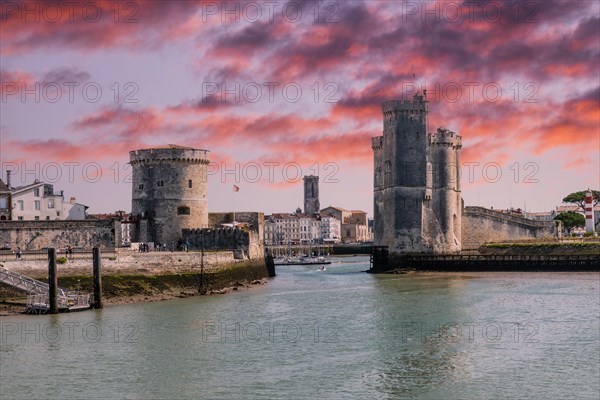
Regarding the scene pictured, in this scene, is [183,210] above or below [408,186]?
below

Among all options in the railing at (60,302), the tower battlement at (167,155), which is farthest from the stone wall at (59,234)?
the railing at (60,302)

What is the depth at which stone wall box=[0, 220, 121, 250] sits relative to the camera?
57625 millimetres

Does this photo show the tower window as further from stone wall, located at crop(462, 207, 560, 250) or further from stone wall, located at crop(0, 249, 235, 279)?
stone wall, located at crop(462, 207, 560, 250)

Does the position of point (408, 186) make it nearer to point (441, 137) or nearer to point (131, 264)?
point (441, 137)

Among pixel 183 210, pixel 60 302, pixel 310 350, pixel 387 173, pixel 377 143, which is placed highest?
pixel 377 143

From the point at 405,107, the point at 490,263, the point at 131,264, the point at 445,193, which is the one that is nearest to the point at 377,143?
the point at 405,107

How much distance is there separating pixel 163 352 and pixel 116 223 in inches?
1179

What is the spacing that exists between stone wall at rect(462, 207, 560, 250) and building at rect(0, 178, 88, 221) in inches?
1772

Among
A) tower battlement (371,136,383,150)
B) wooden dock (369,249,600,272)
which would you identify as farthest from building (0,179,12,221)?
tower battlement (371,136,383,150)

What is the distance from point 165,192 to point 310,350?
3570cm

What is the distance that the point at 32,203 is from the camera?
67.9 m

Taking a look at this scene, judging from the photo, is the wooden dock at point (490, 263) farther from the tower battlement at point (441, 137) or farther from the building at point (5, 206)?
the building at point (5, 206)

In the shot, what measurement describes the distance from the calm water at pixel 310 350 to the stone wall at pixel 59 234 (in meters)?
13.6

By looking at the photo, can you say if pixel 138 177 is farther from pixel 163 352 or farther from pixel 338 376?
pixel 338 376
